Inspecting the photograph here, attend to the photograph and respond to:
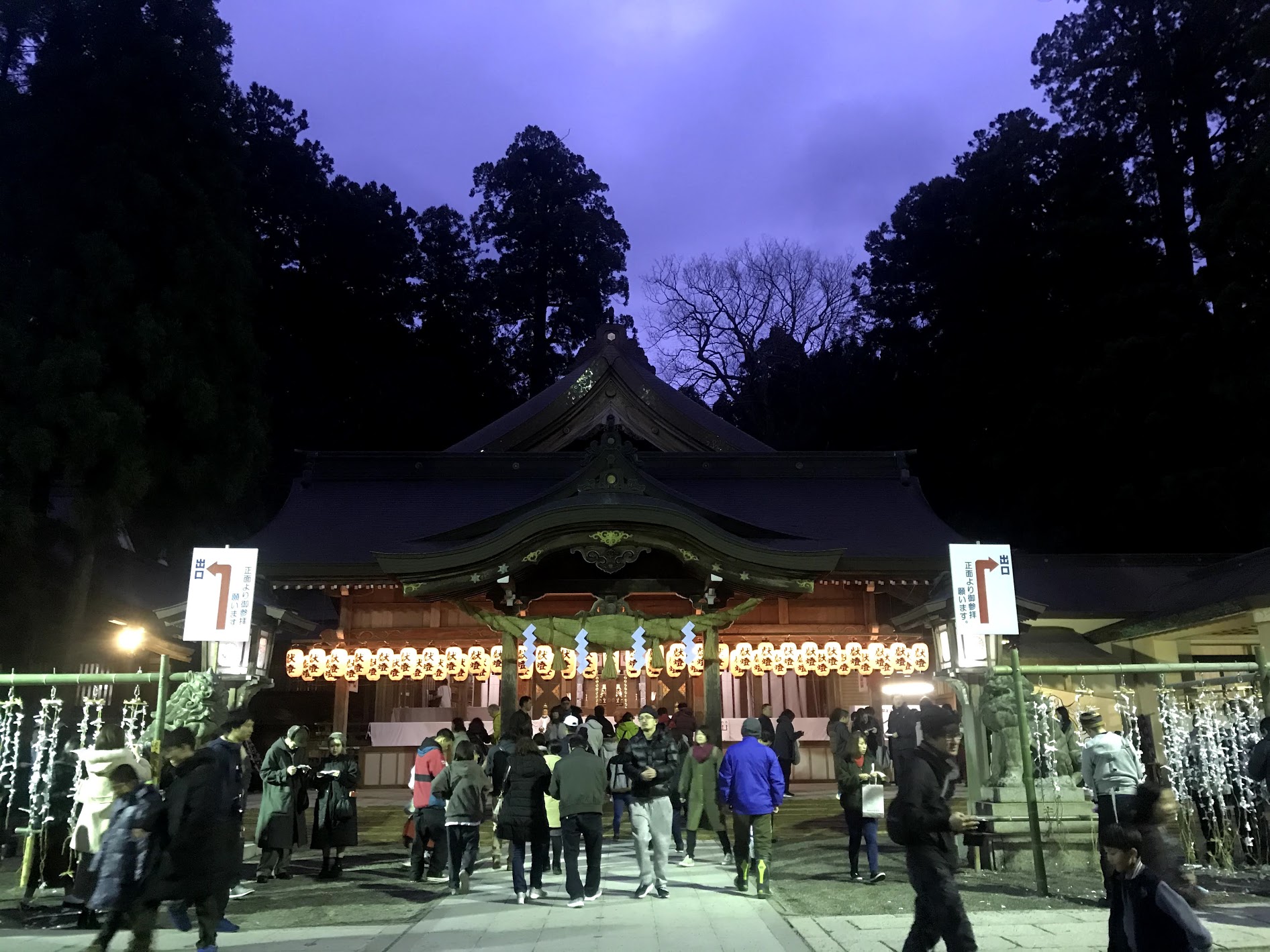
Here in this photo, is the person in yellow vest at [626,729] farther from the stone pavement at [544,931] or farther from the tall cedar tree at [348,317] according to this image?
the tall cedar tree at [348,317]

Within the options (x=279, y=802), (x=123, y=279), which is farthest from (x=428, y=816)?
(x=123, y=279)

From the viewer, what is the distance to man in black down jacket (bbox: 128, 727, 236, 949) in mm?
5445

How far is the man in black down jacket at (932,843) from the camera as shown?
4734 millimetres

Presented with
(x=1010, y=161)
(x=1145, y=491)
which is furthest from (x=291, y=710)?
(x=1010, y=161)

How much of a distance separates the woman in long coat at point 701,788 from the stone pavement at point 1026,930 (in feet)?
9.32

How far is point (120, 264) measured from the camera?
16078 mm

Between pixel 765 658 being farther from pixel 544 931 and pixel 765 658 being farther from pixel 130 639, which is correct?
pixel 130 639

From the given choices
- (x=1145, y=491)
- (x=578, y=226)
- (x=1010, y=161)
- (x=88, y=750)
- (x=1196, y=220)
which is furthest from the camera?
(x=578, y=226)

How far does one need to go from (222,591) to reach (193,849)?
197 inches

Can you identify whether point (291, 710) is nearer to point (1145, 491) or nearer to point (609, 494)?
point (609, 494)

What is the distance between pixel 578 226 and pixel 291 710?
29451mm

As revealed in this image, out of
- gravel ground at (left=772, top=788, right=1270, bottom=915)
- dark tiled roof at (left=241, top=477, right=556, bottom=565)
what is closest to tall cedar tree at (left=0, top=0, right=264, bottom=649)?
dark tiled roof at (left=241, top=477, right=556, bottom=565)

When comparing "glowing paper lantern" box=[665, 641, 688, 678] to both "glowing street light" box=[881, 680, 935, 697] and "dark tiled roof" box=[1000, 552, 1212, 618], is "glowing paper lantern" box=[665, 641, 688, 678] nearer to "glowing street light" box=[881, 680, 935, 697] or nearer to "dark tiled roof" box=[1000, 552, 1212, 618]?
"glowing street light" box=[881, 680, 935, 697]

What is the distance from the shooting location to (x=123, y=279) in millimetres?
16062
